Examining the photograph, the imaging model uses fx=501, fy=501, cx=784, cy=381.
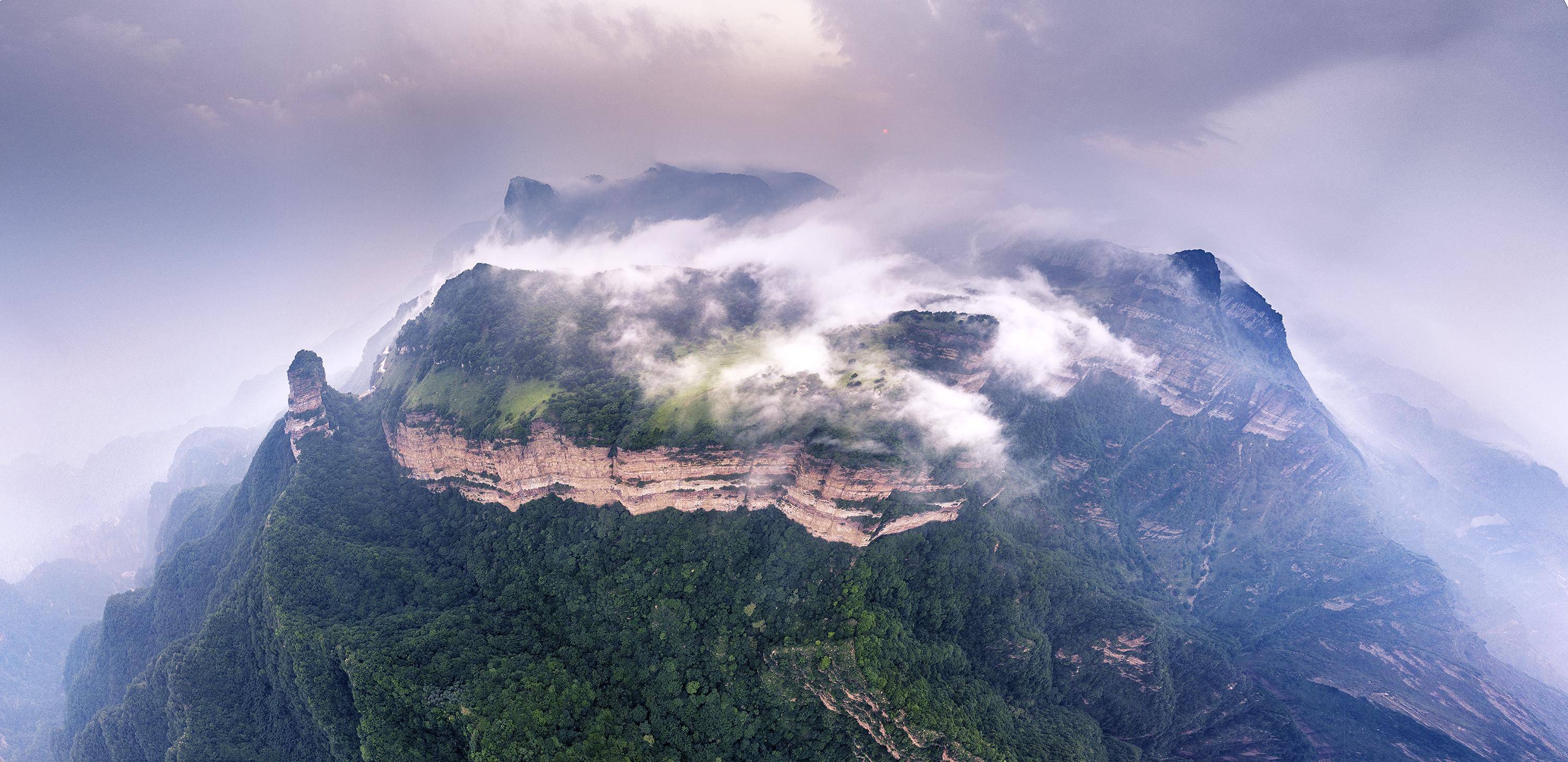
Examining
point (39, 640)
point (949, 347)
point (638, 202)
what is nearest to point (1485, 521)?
point (949, 347)

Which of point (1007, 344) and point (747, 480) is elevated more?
point (1007, 344)

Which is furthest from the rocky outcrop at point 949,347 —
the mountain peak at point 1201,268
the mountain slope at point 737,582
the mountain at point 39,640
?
the mountain at point 39,640

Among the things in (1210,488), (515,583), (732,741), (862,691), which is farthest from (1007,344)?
(515,583)

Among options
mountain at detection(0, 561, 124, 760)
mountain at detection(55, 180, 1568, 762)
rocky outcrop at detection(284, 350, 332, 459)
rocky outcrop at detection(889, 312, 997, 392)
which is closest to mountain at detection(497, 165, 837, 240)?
mountain at detection(55, 180, 1568, 762)

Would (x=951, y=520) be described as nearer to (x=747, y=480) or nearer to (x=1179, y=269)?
(x=747, y=480)

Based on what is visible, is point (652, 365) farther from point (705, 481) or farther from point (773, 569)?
point (773, 569)

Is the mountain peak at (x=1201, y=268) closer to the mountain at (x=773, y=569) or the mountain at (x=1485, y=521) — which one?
the mountain at (x=773, y=569)

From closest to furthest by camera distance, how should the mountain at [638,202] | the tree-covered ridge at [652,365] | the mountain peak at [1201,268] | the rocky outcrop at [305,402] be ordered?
the tree-covered ridge at [652,365] → the rocky outcrop at [305,402] → the mountain peak at [1201,268] → the mountain at [638,202]
